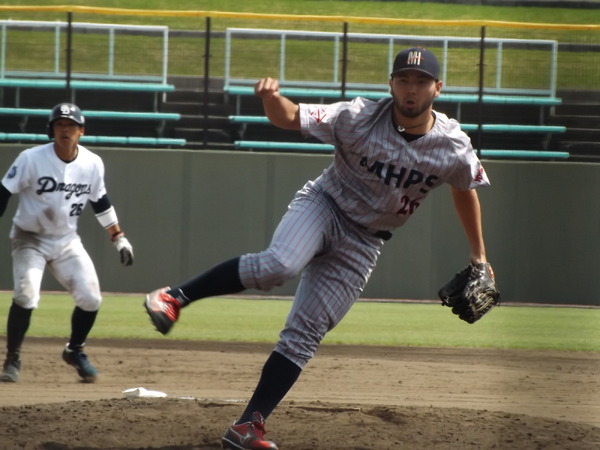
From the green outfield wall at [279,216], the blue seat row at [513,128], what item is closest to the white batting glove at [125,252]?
the green outfield wall at [279,216]

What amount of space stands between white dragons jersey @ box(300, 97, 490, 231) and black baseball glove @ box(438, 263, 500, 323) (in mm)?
419

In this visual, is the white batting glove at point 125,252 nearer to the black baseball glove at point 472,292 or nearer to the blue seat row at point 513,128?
the black baseball glove at point 472,292

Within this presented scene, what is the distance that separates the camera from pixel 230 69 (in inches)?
510

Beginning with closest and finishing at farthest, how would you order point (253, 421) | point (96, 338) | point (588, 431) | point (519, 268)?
1. point (253, 421)
2. point (588, 431)
3. point (96, 338)
4. point (519, 268)

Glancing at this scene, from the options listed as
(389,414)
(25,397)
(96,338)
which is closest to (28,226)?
(25,397)

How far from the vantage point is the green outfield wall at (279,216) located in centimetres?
1145

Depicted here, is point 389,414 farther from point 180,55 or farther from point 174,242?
point 180,55

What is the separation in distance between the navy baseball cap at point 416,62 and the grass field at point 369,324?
4443 millimetres

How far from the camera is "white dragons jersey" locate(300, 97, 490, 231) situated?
4.07 m

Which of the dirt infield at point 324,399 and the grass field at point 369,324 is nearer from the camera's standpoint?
the dirt infield at point 324,399

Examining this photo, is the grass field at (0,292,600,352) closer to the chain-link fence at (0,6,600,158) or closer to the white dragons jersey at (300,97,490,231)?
the chain-link fence at (0,6,600,158)

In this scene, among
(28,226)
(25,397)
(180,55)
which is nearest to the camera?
(25,397)

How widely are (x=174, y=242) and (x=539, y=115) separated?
4668 millimetres

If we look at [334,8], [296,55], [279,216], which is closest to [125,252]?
[279,216]
